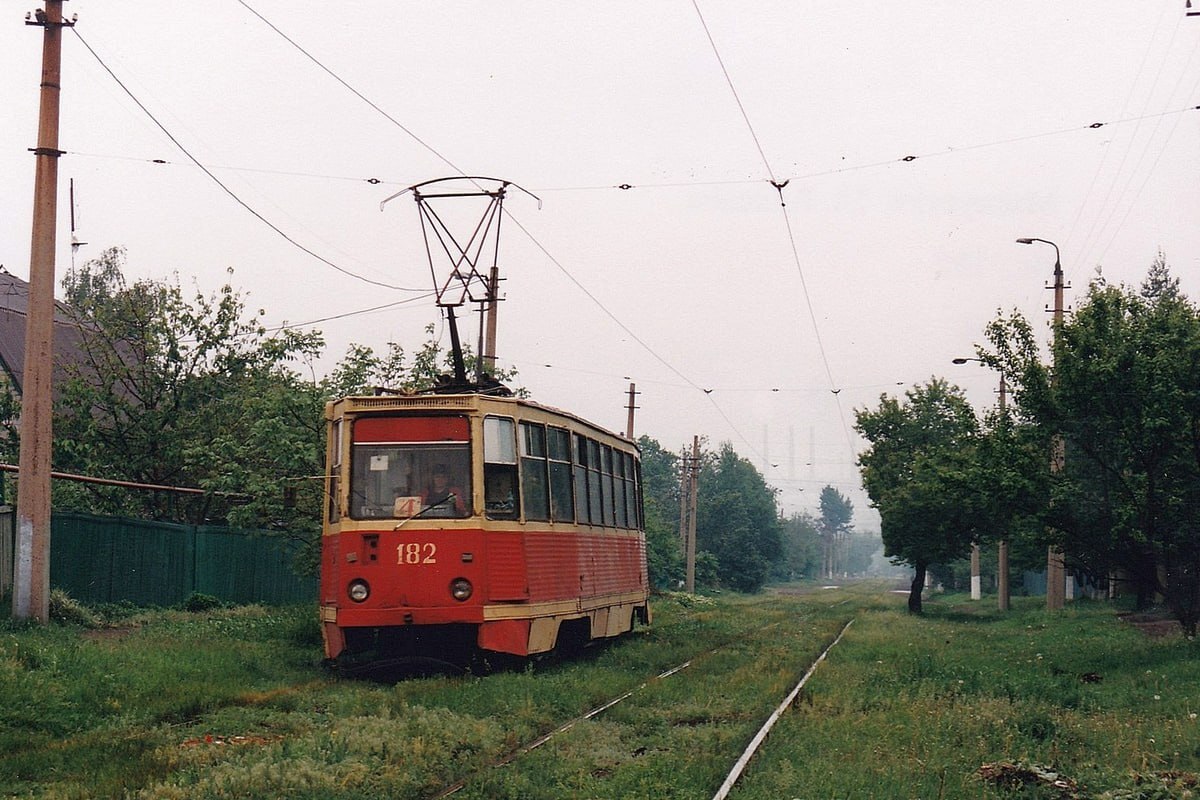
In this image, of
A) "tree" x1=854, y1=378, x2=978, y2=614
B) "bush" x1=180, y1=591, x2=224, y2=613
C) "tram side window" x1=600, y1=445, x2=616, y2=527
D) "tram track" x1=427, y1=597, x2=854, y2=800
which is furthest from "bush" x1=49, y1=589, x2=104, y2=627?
"tree" x1=854, y1=378, x2=978, y2=614

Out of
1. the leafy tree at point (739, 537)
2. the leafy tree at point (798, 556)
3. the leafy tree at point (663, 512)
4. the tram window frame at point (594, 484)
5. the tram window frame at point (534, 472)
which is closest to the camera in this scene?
the tram window frame at point (534, 472)

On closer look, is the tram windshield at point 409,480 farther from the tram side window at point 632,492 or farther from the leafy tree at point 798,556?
the leafy tree at point 798,556

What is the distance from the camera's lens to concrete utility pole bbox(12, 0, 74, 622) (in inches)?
582

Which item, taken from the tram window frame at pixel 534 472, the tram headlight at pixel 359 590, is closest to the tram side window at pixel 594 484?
the tram window frame at pixel 534 472

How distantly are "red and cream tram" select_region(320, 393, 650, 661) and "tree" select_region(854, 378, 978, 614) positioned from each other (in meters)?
25.5

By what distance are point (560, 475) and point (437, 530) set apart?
241 cm

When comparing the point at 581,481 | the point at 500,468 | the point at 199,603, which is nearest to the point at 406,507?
the point at 500,468

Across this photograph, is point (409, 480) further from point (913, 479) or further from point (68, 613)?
point (913, 479)

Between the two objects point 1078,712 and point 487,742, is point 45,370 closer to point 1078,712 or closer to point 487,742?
point 487,742

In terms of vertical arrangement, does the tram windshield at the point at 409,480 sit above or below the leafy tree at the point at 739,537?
above

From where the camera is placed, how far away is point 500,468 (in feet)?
45.8

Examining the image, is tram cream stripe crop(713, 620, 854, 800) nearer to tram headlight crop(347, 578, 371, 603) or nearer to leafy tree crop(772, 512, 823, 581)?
tram headlight crop(347, 578, 371, 603)

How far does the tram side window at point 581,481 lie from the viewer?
16183 mm

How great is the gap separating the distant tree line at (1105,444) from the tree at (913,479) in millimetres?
17680
